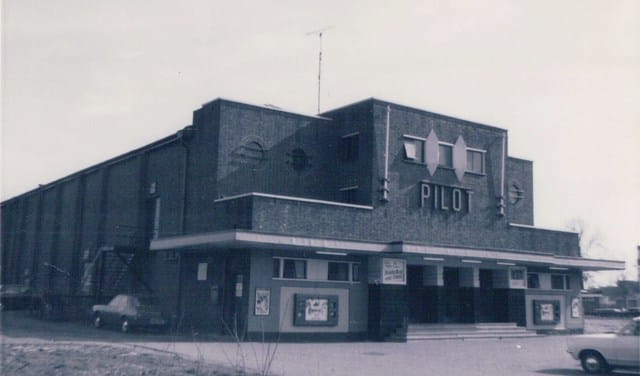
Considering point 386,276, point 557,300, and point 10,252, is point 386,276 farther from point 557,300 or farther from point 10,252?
point 10,252

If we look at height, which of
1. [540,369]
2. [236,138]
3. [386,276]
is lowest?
[540,369]

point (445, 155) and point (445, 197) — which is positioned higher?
point (445, 155)

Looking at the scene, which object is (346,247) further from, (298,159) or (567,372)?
(567,372)

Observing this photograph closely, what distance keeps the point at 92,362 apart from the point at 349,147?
16.1 meters

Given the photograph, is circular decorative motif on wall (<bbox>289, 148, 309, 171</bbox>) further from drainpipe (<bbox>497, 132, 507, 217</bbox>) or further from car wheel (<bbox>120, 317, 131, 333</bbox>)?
drainpipe (<bbox>497, 132, 507, 217</bbox>)

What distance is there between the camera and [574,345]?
17.4m

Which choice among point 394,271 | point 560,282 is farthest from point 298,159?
point 560,282

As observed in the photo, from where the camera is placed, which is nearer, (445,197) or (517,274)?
(445,197)

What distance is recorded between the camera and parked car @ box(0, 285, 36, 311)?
1433 inches

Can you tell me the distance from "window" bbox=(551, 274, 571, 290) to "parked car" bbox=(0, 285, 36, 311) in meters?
26.0

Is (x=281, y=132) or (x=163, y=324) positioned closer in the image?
(x=163, y=324)

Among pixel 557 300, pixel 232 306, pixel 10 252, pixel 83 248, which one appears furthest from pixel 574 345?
pixel 10 252

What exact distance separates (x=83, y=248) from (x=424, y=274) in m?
20.0

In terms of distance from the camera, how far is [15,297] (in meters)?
36.8
